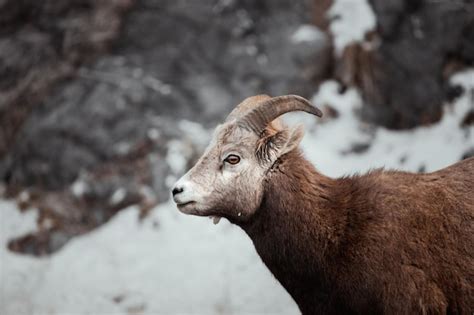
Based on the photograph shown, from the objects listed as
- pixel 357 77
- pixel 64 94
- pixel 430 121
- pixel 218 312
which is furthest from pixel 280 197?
pixel 64 94

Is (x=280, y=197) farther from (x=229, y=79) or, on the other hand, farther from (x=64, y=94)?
(x=64, y=94)

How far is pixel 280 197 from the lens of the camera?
273 inches

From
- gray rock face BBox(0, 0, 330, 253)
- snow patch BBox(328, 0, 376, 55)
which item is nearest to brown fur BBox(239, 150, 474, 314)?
gray rock face BBox(0, 0, 330, 253)

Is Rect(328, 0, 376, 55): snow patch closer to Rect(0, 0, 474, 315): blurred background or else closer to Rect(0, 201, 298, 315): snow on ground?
Rect(0, 0, 474, 315): blurred background

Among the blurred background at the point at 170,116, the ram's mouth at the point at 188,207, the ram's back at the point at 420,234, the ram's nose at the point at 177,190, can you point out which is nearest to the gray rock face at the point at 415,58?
the blurred background at the point at 170,116

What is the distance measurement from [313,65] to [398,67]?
185 cm

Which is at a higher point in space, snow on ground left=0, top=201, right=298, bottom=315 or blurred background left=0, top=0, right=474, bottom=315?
blurred background left=0, top=0, right=474, bottom=315

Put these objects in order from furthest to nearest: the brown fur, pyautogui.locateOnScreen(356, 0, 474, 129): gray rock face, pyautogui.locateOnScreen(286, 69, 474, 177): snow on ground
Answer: pyautogui.locateOnScreen(356, 0, 474, 129): gray rock face, pyautogui.locateOnScreen(286, 69, 474, 177): snow on ground, the brown fur

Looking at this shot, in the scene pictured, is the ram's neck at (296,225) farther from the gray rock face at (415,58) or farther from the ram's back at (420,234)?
the gray rock face at (415,58)

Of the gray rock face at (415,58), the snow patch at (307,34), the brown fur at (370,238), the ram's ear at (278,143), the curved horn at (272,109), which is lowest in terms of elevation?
the brown fur at (370,238)

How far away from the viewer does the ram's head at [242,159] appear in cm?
687

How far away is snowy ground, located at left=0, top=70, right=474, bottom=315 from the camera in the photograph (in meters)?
12.0

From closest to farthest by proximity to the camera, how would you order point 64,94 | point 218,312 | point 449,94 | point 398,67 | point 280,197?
point 280,197 < point 218,312 < point 449,94 < point 398,67 < point 64,94

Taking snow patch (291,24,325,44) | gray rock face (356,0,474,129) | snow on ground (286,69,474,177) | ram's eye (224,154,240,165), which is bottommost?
ram's eye (224,154,240,165)
